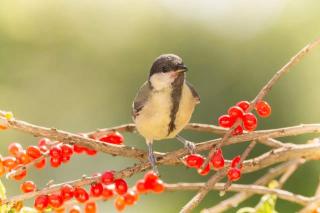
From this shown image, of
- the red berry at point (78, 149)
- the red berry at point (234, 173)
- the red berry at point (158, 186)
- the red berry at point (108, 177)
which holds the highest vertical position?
the red berry at point (78, 149)

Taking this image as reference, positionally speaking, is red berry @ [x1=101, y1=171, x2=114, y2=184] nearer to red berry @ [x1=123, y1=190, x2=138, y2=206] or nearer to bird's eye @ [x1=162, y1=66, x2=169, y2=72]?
red berry @ [x1=123, y1=190, x2=138, y2=206]

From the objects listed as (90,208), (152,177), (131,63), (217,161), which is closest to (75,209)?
(90,208)

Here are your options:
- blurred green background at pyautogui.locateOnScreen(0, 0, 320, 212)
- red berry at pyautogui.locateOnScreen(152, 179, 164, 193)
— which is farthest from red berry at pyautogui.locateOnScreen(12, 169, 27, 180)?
blurred green background at pyautogui.locateOnScreen(0, 0, 320, 212)

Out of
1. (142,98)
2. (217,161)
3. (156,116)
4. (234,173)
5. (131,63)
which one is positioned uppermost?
(131,63)

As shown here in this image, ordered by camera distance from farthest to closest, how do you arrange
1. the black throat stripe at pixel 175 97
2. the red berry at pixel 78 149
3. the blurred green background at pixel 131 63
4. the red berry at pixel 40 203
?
the blurred green background at pixel 131 63
the black throat stripe at pixel 175 97
the red berry at pixel 78 149
the red berry at pixel 40 203

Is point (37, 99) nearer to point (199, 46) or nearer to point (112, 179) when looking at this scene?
point (199, 46)

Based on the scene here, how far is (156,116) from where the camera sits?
9.29 ft

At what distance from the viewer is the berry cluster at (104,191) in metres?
1.91

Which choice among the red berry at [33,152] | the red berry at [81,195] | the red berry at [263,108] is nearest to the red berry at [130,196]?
the red berry at [81,195]

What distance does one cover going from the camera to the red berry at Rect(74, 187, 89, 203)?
2.01 meters

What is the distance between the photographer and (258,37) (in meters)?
8.91

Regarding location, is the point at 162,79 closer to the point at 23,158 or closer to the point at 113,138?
the point at 113,138

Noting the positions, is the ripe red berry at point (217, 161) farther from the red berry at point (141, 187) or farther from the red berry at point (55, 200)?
the red berry at point (55, 200)

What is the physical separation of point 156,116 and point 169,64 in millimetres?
265
